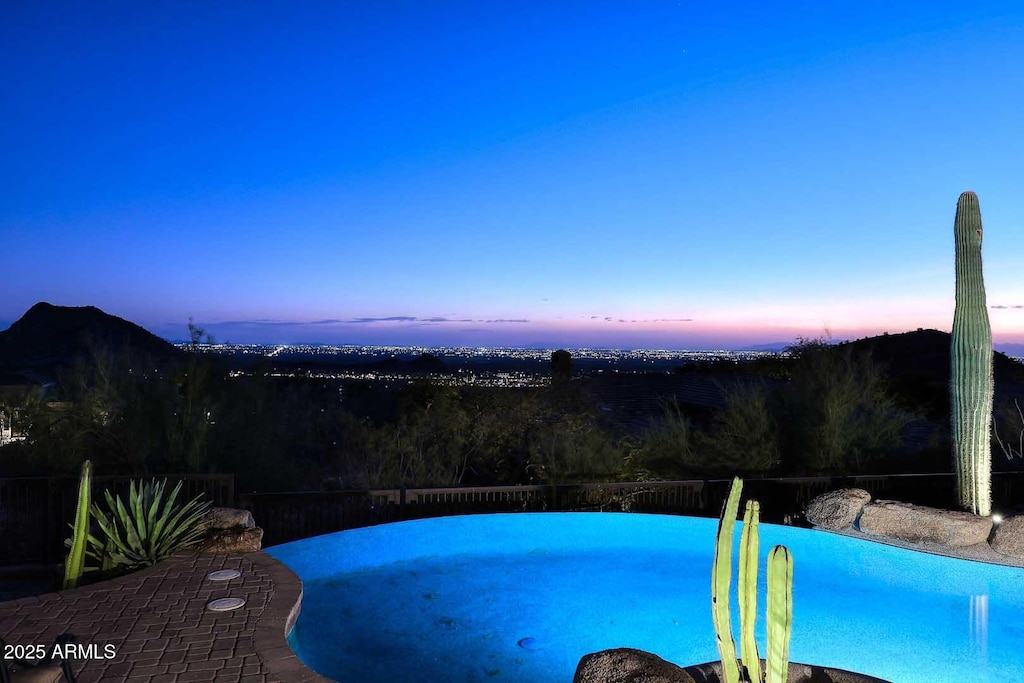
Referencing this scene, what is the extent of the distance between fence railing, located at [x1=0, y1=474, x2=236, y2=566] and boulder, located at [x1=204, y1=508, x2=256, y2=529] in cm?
129

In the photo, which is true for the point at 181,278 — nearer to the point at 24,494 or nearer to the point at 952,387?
the point at 24,494

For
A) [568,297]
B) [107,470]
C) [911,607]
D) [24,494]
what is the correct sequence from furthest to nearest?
[568,297] → [107,470] → [24,494] → [911,607]

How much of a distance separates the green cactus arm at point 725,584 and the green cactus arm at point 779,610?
151 millimetres

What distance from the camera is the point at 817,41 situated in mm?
9938

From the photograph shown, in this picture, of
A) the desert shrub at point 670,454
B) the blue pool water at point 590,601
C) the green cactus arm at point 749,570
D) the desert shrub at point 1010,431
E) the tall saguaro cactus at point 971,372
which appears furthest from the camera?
Answer: the desert shrub at point 1010,431

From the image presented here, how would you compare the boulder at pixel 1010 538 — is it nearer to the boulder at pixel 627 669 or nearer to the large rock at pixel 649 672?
the large rock at pixel 649 672

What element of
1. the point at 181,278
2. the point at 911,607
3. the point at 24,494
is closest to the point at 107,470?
the point at 24,494

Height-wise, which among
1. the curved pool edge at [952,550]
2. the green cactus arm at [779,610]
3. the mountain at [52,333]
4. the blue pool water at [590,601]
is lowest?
the blue pool water at [590,601]

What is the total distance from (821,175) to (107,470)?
14.3m

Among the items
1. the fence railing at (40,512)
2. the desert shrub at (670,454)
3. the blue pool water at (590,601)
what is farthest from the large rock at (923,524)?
the fence railing at (40,512)

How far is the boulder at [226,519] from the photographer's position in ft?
18.9

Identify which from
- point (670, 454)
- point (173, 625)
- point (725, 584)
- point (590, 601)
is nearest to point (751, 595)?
point (725, 584)

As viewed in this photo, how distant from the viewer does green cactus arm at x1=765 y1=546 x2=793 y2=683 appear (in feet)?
7.72

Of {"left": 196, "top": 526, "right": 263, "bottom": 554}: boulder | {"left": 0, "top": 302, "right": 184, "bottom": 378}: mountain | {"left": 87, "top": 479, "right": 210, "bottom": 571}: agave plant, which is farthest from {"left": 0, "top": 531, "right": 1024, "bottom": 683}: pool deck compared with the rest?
{"left": 0, "top": 302, "right": 184, "bottom": 378}: mountain
